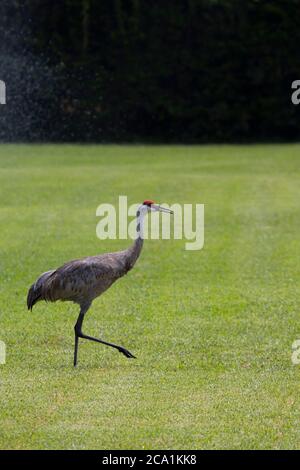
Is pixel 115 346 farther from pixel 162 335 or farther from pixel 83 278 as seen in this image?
pixel 162 335

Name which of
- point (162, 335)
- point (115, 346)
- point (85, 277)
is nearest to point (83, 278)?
point (85, 277)

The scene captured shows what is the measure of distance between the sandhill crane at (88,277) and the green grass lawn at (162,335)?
0.47 m

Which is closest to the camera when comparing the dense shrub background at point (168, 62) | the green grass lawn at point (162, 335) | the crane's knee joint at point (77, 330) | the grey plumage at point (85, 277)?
the green grass lawn at point (162, 335)

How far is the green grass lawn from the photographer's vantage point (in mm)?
7305

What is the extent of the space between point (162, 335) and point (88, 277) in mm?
1327

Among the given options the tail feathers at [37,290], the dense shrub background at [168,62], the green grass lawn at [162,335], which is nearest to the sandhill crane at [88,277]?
the tail feathers at [37,290]

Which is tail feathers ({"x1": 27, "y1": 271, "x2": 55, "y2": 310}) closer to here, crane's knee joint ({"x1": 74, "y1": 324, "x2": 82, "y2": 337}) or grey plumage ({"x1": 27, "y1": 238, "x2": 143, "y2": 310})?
grey plumage ({"x1": 27, "y1": 238, "x2": 143, "y2": 310})

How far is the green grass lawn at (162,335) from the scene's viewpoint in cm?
730

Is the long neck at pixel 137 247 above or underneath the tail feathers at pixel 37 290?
above

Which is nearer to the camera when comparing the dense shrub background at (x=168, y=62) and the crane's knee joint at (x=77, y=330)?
the crane's knee joint at (x=77, y=330)

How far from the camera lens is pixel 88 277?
892cm

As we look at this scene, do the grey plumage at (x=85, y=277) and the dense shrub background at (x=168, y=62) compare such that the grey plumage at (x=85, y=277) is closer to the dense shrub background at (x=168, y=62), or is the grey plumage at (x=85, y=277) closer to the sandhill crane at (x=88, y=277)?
the sandhill crane at (x=88, y=277)

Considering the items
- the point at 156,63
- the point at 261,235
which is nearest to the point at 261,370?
the point at 261,235

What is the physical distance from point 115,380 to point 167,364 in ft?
1.97
